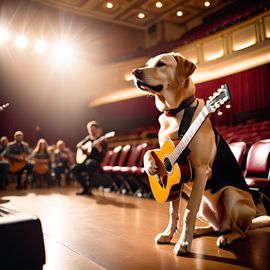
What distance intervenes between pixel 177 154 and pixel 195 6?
31.3 feet

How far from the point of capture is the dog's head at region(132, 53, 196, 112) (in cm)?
157

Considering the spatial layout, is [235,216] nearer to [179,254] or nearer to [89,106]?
[179,254]

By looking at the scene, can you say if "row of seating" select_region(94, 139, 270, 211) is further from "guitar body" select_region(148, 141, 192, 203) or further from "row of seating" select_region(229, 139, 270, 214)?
"guitar body" select_region(148, 141, 192, 203)

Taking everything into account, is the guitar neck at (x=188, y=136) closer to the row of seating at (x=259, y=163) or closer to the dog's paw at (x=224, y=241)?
the dog's paw at (x=224, y=241)

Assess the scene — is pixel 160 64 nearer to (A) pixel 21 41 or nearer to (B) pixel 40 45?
(A) pixel 21 41

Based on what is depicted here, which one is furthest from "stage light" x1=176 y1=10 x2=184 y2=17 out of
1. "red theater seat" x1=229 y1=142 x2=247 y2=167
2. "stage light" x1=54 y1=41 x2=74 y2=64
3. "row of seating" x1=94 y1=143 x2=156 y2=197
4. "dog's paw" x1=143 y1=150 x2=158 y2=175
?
"dog's paw" x1=143 y1=150 x2=158 y2=175

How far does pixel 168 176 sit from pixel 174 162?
9 cm

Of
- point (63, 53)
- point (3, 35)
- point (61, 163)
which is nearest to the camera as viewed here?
point (61, 163)

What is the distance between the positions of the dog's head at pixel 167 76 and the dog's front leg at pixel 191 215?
39 cm

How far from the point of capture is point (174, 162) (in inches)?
57.8

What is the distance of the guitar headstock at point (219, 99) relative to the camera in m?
1.25

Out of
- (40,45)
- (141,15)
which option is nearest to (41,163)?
(40,45)

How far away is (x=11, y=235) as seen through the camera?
3.54ft

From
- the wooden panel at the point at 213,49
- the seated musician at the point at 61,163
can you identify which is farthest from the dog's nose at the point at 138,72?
the wooden panel at the point at 213,49
